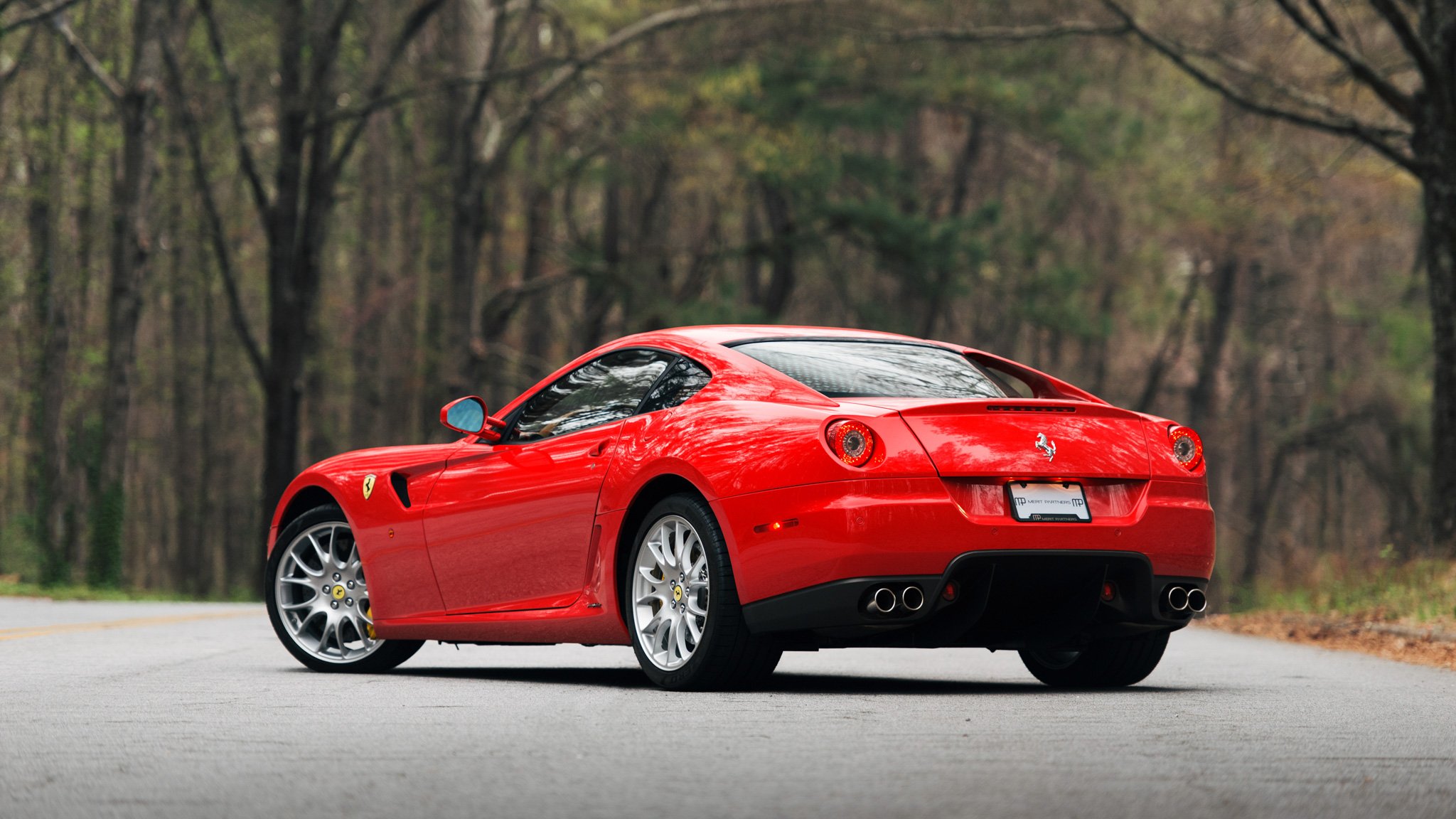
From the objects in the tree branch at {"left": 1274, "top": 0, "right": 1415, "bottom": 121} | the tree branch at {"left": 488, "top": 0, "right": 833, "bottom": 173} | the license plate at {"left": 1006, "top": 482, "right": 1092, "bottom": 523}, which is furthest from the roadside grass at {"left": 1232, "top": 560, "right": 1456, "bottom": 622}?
the tree branch at {"left": 488, "top": 0, "right": 833, "bottom": 173}

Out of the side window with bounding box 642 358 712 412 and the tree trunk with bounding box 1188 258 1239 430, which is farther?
the tree trunk with bounding box 1188 258 1239 430

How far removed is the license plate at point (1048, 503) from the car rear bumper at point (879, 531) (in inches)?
1.1

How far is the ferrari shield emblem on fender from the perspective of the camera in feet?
22.9

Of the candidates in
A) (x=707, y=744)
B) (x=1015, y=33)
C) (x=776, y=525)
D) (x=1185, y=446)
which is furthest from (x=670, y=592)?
(x=1015, y=33)

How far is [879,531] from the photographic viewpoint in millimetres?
6684

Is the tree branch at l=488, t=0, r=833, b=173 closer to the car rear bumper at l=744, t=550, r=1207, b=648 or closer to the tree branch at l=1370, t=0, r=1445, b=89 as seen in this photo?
the tree branch at l=1370, t=0, r=1445, b=89

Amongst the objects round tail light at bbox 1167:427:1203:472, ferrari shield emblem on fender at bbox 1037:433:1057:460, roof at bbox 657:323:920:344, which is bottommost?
round tail light at bbox 1167:427:1203:472

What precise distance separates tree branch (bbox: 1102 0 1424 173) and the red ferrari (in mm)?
10417

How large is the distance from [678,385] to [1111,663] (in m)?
2.31

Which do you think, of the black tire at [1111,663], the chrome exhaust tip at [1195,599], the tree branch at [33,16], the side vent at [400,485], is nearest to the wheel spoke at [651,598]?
the side vent at [400,485]

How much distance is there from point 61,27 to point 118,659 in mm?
18432

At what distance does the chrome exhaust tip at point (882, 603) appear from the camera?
22.1 feet

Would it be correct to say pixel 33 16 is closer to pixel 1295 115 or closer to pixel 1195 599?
pixel 1295 115

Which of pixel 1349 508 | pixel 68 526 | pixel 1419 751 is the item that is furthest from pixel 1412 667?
pixel 1349 508
